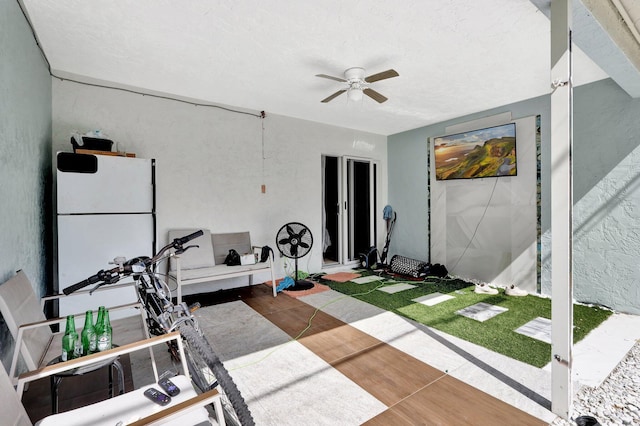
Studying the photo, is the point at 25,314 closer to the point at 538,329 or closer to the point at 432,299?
the point at 432,299

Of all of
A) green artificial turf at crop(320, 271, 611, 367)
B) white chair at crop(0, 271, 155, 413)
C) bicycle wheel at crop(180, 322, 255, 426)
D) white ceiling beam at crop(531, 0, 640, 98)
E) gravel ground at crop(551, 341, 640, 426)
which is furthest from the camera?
green artificial turf at crop(320, 271, 611, 367)

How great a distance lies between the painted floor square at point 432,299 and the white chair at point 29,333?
10.0 ft

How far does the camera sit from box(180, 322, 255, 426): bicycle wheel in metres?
1.23

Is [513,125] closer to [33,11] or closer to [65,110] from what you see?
[33,11]

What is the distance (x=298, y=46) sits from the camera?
8.94ft

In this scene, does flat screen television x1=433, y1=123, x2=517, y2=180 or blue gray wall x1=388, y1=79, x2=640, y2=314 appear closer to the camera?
blue gray wall x1=388, y1=79, x2=640, y2=314

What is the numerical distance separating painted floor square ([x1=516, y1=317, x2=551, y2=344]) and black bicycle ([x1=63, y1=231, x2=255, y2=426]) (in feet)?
8.98

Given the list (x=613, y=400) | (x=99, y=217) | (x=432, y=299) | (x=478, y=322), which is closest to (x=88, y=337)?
(x=99, y=217)

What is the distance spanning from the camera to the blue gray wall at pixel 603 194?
3383 millimetres

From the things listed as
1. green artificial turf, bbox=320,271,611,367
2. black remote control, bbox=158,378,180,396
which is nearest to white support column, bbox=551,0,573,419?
green artificial turf, bbox=320,271,611,367

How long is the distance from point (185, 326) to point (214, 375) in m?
0.41

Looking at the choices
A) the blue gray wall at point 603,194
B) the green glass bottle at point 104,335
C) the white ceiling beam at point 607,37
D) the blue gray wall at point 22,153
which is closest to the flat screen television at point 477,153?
the blue gray wall at point 603,194

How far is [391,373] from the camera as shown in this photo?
2205mm

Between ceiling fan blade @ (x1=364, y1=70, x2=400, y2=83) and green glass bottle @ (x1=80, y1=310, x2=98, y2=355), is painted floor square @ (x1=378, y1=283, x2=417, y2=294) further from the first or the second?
green glass bottle @ (x1=80, y1=310, x2=98, y2=355)
